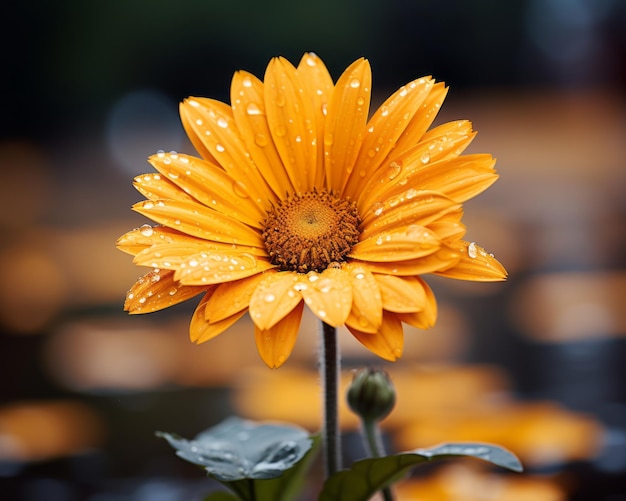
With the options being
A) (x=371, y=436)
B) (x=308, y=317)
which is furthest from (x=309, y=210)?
(x=308, y=317)

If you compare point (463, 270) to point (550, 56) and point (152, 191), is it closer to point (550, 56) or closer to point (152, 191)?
point (152, 191)

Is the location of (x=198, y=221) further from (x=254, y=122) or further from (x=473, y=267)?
(x=473, y=267)

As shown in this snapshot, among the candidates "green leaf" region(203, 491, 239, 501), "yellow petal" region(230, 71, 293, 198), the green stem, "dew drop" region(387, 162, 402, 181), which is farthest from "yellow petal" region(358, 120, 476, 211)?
"green leaf" region(203, 491, 239, 501)

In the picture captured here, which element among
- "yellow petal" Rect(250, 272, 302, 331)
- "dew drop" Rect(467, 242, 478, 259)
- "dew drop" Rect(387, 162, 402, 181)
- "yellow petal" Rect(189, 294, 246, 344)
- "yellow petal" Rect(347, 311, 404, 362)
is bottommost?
"yellow petal" Rect(347, 311, 404, 362)

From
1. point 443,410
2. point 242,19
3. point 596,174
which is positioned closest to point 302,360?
point 443,410

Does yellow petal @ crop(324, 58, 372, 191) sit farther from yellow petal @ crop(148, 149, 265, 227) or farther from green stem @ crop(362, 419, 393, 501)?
green stem @ crop(362, 419, 393, 501)

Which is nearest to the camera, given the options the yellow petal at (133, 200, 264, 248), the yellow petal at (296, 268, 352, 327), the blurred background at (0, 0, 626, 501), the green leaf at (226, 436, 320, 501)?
the yellow petal at (296, 268, 352, 327)
